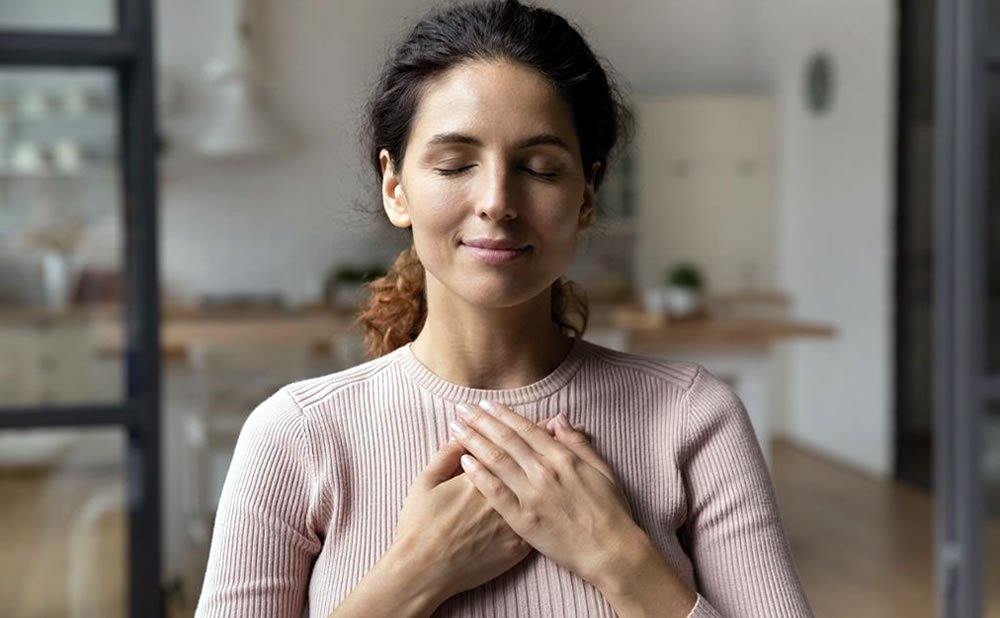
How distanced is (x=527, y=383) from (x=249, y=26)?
21.8 feet

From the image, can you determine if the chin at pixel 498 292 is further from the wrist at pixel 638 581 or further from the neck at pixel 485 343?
the wrist at pixel 638 581

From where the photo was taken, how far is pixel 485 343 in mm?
1074

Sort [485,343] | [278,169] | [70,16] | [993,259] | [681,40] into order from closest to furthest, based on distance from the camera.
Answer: [485,343] → [70,16] → [993,259] → [278,169] → [681,40]

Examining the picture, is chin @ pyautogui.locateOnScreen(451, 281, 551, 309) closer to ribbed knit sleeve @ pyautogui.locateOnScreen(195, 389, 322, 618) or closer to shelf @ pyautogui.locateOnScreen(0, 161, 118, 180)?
ribbed knit sleeve @ pyautogui.locateOnScreen(195, 389, 322, 618)

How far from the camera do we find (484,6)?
1.05m

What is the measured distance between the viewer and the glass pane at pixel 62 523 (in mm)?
2301

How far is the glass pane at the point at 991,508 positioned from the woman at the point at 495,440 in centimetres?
199

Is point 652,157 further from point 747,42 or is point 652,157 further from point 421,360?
point 421,360

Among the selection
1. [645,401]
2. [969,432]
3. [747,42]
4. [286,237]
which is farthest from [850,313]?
[645,401]

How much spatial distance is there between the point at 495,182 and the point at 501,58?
0.11 metres

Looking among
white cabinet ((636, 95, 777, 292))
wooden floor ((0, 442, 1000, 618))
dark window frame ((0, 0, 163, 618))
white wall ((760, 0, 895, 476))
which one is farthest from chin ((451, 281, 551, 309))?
white cabinet ((636, 95, 777, 292))

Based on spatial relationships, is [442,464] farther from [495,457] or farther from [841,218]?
[841,218]

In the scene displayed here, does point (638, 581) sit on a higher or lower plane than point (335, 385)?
lower

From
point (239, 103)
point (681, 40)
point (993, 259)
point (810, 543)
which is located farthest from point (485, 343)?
point (681, 40)
